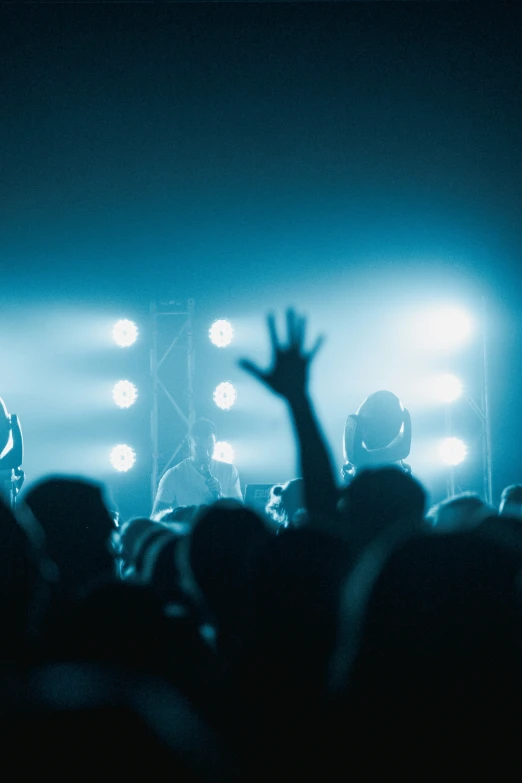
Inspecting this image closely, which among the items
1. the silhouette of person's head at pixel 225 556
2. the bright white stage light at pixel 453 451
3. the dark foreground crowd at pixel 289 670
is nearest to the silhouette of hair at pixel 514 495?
the silhouette of person's head at pixel 225 556

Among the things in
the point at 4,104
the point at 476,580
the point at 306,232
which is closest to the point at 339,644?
the point at 476,580

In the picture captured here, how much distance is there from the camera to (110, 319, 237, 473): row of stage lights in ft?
28.3

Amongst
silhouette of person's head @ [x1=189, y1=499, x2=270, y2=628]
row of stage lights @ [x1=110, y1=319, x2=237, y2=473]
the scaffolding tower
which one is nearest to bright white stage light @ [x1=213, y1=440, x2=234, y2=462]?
row of stage lights @ [x1=110, y1=319, x2=237, y2=473]

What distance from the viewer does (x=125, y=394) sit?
340 inches

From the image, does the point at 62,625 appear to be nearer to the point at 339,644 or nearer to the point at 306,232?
the point at 339,644

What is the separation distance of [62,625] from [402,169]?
628 cm

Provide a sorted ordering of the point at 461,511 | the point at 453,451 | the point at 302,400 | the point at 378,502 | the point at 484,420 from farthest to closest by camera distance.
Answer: the point at 453,451
the point at 484,420
the point at 461,511
the point at 302,400
the point at 378,502

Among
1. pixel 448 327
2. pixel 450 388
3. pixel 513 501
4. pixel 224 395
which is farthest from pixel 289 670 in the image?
pixel 448 327

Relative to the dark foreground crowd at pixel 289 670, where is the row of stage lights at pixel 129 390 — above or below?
above

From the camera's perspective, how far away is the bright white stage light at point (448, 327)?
341 inches

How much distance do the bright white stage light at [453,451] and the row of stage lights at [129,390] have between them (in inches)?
103

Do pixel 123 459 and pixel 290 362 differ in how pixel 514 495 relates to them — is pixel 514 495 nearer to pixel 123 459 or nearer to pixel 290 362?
pixel 290 362

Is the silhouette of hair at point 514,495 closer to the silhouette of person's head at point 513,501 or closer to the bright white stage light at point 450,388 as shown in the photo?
the silhouette of person's head at point 513,501

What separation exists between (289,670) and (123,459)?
7471mm
